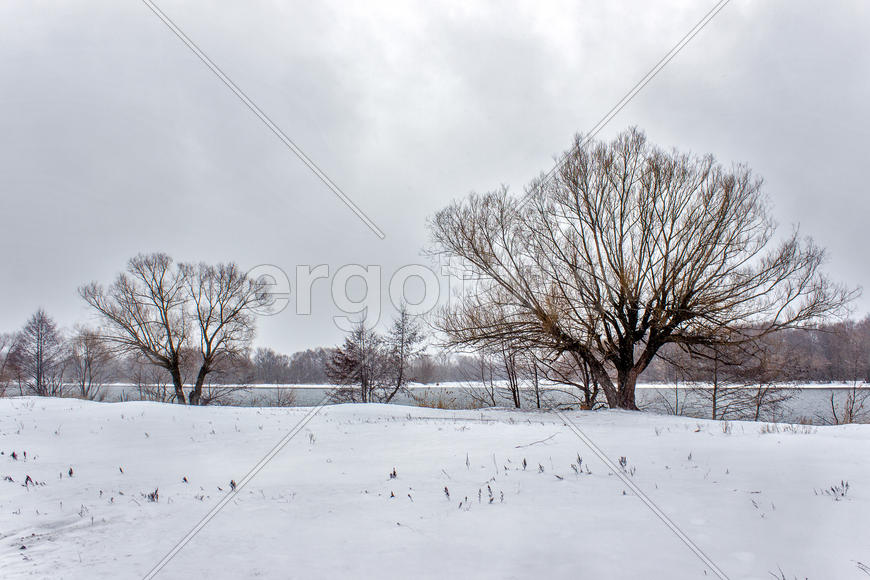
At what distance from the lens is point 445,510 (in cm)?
377

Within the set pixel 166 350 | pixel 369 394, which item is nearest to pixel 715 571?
pixel 369 394

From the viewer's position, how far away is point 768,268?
43.7 ft

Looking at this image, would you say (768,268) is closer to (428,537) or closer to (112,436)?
(428,537)

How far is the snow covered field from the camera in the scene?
2.85 m

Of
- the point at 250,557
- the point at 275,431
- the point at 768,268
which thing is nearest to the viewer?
the point at 250,557

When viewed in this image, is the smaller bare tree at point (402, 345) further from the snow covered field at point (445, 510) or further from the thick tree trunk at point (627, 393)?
the snow covered field at point (445, 510)

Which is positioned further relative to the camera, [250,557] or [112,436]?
[112,436]

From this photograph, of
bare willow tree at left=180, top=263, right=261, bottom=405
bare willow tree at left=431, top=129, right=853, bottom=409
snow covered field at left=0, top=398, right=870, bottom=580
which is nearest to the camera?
snow covered field at left=0, top=398, right=870, bottom=580

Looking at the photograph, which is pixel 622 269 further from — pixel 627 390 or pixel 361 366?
pixel 361 366

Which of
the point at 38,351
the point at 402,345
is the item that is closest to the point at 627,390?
the point at 402,345

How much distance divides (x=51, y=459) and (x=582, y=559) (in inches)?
303

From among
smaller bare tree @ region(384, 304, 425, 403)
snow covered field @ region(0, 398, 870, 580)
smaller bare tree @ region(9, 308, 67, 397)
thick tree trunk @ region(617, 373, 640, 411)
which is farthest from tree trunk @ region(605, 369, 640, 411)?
smaller bare tree @ region(9, 308, 67, 397)

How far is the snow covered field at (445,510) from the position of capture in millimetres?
2851

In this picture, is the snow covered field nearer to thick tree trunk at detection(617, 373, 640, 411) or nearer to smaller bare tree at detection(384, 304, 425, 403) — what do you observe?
thick tree trunk at detection(617, 373, 640, 411)
